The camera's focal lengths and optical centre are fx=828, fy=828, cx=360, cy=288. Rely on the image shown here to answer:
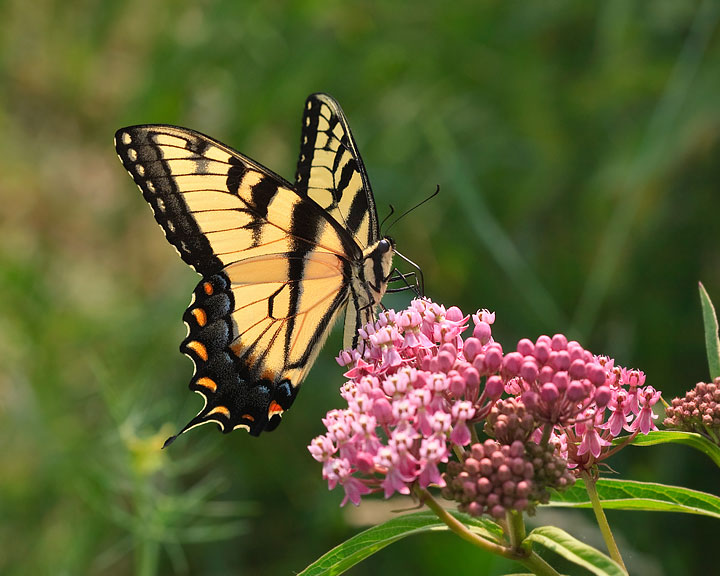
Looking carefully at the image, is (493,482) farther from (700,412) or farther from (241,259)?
(241,259)

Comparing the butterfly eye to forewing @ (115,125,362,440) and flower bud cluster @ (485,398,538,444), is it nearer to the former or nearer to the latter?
forewing @ (115,125,362,440)

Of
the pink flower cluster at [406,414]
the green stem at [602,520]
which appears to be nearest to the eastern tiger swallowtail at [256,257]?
the pink flower cluster at [406,414]

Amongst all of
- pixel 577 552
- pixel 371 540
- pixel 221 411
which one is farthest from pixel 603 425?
pixel 221 411

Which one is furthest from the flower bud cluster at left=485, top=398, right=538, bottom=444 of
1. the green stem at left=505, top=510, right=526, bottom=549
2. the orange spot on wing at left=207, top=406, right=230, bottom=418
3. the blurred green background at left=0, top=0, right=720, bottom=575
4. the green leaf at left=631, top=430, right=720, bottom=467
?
the blurred green background at left=0, top=0, right=720, bottom=575

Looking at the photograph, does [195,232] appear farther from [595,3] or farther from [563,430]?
[595,3]

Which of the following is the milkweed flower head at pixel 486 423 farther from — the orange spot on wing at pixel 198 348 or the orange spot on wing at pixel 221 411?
the orange spot on wing at pixel 198 348
